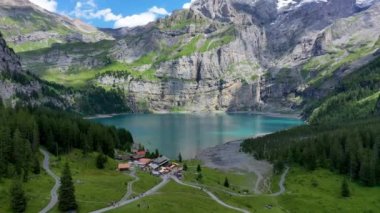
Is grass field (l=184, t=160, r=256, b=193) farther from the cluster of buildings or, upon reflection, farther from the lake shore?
the cluster of buildings

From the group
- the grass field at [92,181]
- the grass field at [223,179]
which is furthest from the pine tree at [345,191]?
the grass field at [92,181]

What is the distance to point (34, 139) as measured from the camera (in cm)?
12206

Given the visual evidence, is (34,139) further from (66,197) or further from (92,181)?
(66,197)

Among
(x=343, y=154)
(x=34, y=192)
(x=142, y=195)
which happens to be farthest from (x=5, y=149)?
(x=343, y=154)

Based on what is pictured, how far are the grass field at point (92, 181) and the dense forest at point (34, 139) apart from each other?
5.22 metres

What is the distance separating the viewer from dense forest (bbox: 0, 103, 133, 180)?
101 meters

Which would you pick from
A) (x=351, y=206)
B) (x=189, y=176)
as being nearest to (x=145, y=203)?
(x=189, y=176)

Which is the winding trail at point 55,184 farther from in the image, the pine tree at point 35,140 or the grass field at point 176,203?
the grass field at point 176,203

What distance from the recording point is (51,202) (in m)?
84.1

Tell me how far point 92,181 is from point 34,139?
92.6ft

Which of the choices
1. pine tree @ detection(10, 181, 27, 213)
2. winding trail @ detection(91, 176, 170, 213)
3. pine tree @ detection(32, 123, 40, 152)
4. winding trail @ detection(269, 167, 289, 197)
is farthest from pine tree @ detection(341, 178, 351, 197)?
pine tree @ detection(32, 123, 40, 152)

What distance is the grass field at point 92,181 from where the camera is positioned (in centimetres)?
8700

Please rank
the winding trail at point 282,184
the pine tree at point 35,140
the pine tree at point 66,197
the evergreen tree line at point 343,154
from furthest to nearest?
the evergreen tree line at point 343,154 → the winding trail at point 282,184 → the pine tree at point 35,140 → the pine tree at point 66,197

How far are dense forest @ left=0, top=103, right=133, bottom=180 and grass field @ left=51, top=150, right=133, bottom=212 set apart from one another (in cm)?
522
